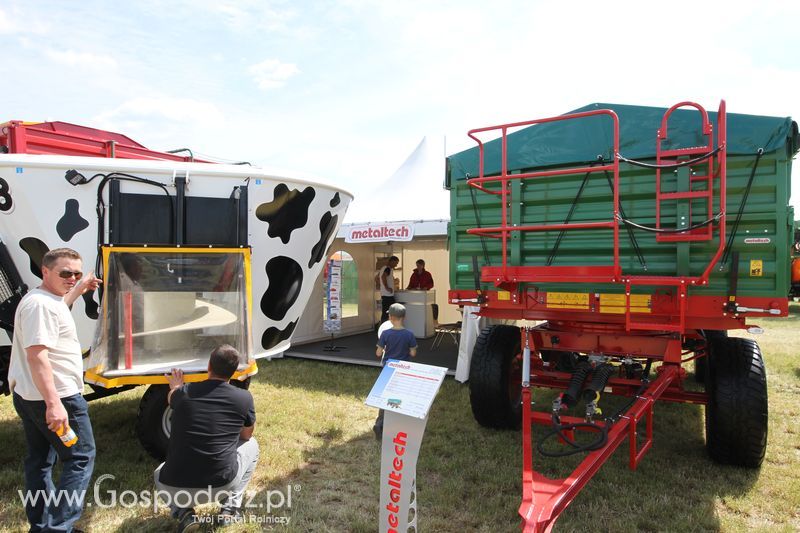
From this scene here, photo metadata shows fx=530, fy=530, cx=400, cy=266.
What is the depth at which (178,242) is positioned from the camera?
3.66 meters

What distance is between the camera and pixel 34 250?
11.3 ft

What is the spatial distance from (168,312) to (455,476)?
2425 millimetres

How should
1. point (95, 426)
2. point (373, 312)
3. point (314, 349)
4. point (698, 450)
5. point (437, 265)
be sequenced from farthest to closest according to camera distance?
1. point (437, 265)
2. point (373, 312)
3. point (314, 349)
4. point (95, 426)
5. point (698, 450)

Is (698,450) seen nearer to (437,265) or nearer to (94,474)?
(94,474)

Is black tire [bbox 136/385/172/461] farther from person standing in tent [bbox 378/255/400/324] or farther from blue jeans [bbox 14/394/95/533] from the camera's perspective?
person standing in tent [bbox 378/255/400/324]

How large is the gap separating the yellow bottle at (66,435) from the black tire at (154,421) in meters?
1.12

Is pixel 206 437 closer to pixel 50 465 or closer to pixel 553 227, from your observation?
pixel 50 465

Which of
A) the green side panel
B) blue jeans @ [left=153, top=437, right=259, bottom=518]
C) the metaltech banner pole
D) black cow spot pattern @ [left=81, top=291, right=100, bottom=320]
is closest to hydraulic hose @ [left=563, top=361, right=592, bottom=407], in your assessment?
the green side panel

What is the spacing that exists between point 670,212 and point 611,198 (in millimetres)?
402

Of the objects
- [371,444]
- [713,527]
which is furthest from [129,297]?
[713,527]

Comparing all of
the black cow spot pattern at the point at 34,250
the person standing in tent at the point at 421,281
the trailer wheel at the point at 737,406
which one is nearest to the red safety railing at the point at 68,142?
the black cow spot pattern at the point at 34,250

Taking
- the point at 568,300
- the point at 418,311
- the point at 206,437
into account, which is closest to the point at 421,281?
the point at 418,311

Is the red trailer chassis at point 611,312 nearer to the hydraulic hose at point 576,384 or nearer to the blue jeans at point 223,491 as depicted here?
the hydraulic hose at point 576,384

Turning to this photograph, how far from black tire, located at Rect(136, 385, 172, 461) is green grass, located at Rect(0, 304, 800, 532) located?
233mm
